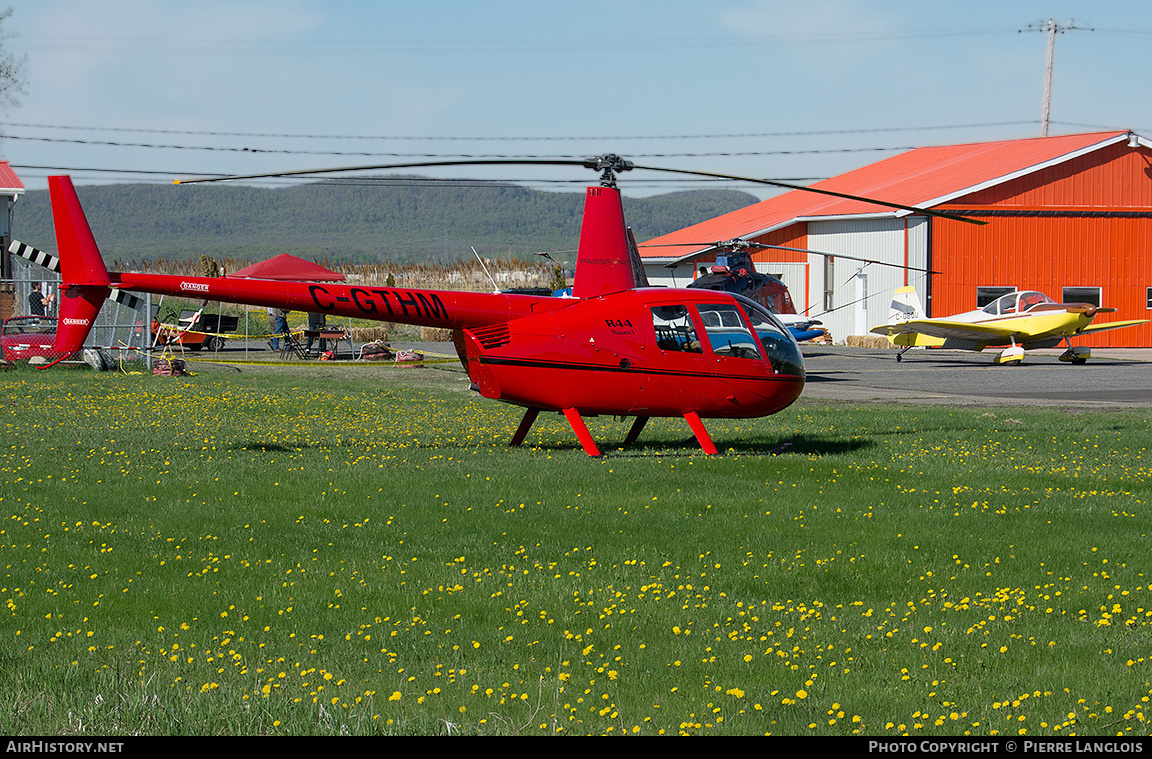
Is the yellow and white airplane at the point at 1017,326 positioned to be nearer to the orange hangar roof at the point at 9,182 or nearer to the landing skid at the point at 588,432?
the landing skid at the point at 588,432

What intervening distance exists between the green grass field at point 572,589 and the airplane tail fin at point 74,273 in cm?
163

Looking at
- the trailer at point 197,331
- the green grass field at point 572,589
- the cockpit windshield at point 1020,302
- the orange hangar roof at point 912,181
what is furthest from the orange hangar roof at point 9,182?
the cockpit windshield at point 1020,302

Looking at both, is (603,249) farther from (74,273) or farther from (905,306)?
(905,306)

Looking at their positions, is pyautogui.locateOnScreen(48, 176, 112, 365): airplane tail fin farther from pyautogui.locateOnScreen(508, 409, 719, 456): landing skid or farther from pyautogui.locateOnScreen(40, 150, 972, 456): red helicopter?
pyautogui.locateOnScreen(508, 409, 719, 456): landing skid

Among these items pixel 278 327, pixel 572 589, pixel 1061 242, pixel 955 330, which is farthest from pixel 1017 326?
pixel 572 589

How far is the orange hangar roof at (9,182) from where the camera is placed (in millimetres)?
42531

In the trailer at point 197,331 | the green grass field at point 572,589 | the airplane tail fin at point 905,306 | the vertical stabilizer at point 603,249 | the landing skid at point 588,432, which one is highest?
the vertical stabilizer at point 603,249

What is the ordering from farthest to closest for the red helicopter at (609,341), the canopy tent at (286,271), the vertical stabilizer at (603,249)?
the canopy tent at (286,271)
the vertical stabilizer at (603,249)
the red helicopter at (609,341)

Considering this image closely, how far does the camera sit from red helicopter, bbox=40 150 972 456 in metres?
15.0

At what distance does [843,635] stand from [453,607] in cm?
256

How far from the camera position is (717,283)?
101ft

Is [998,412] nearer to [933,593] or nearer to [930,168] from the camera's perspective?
[933,593]

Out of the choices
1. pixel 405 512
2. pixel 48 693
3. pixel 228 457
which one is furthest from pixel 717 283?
pixel 48 693

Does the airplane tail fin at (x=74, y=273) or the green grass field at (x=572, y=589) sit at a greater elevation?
the airplane tail fin at (x=74, y=273)
